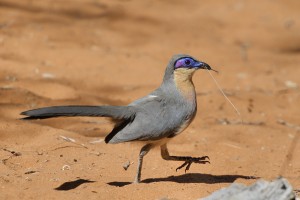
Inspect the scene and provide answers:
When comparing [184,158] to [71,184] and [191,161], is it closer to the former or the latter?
[191,161]

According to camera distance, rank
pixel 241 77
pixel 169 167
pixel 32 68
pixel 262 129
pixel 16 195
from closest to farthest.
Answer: pixel 16 195
pixel 169 167
pixel 262 129
pixel 32 68
pixel 241 77

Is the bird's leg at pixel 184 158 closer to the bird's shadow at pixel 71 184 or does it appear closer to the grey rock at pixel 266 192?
the bird's shadow at pixel 71 184

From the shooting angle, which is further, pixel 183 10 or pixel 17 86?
pixel 183 10

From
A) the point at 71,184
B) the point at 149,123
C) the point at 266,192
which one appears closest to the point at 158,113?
the point at 149,123

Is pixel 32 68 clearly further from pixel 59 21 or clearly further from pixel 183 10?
pixel 183 10

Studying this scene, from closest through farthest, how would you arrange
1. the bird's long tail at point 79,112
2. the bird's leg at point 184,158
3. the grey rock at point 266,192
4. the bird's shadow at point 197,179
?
the grey rock at point 266,192
the bird's long tail at point 79,112
the bird's shadow at point 197,179
the bird's leg at point 184,158

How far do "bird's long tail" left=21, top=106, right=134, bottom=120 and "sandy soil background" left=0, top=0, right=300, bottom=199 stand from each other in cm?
56

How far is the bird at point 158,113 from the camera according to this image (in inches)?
198

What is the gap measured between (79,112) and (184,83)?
1.05 m

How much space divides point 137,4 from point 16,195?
7.80m

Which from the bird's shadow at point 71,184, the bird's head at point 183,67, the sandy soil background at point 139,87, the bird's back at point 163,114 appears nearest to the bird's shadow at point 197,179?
the sandy soil background at point 139,87

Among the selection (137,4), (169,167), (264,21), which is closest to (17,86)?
(169,167)

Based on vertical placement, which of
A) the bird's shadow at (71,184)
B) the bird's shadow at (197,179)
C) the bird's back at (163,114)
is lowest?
the bird's shadow at (197,179)

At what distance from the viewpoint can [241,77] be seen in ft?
31.1
